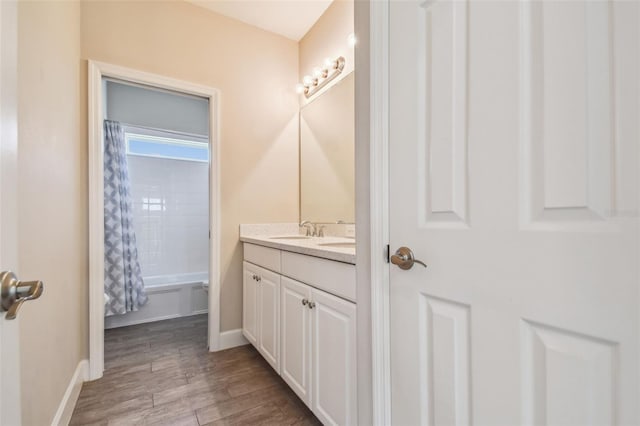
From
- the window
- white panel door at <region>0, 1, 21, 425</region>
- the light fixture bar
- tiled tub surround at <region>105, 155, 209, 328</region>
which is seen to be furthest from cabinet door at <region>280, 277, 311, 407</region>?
the window

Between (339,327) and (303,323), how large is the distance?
0.30 metres

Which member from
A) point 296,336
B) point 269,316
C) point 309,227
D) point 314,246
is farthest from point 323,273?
point 309,227

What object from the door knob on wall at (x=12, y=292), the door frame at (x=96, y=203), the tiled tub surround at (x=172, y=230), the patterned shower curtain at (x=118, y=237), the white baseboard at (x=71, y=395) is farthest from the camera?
the tiled tub surround at (x=172, y=230)

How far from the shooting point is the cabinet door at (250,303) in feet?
6.79

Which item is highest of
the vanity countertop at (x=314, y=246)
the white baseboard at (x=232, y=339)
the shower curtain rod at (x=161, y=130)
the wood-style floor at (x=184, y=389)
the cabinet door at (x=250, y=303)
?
the shower curtain rod at (x=161, y=130)

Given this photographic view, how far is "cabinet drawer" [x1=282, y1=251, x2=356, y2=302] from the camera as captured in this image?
1.15 metres

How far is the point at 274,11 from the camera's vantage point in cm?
231

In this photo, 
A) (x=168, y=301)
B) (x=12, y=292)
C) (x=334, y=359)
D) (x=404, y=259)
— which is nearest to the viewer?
(x=12, y=292)

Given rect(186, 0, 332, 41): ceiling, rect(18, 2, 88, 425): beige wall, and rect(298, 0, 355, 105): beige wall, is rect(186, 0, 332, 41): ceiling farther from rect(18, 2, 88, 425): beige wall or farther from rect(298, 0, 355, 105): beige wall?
rect(18, 2, 88, 425): beige wall

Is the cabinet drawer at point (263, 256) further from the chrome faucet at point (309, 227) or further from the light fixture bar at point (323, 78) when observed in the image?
the light fixture bar at point (323, 78)

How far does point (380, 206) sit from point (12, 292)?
892mm

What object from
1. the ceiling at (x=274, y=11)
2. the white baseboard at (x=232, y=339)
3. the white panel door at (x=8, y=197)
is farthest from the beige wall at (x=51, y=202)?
the ceiling at (x=274, y=11)

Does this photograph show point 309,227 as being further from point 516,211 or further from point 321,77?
point 516,211

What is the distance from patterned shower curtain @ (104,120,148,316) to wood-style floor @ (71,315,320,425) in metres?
0.41
